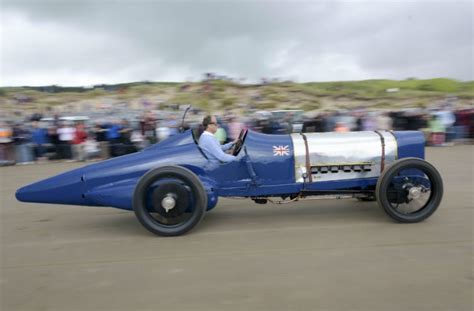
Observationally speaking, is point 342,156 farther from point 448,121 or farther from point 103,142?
point 448,121

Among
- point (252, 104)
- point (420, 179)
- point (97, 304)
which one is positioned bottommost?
point (97, 304)

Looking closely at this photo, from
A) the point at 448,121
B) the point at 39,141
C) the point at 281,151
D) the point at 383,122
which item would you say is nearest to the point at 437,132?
the point at 448,121

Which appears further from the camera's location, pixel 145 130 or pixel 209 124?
pixel 145 130

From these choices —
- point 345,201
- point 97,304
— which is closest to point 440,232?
point 345,201

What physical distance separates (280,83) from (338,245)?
35.7 meters

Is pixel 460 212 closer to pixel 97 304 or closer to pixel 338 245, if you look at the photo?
pixel 338 245

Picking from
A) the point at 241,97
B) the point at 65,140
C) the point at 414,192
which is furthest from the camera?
the point at 241,97

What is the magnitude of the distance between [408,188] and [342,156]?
83cm

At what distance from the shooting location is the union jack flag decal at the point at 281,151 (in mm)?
5035

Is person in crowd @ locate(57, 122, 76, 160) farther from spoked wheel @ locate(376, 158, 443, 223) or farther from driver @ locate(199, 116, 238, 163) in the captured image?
spoked wheel @ locate(376, 158, 443, 223)

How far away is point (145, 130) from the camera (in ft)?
41.5

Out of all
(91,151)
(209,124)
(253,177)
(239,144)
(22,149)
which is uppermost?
(209,124)

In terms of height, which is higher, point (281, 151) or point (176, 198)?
point (281, 151)

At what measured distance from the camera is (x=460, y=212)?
5512mm
